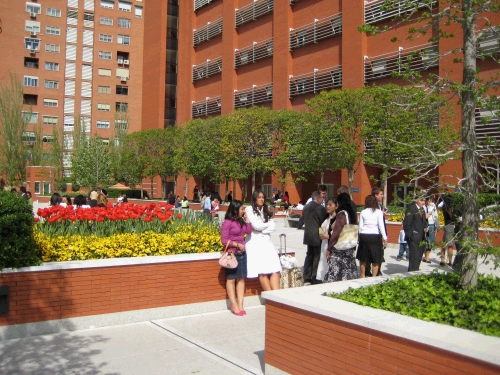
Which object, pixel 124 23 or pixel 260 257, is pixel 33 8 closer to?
pixel 124 23

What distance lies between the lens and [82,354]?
236 inches

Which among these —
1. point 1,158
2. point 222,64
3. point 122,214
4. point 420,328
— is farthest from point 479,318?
point 1,158

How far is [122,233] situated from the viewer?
8938 millimetres

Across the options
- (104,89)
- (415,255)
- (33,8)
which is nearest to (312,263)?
(415,255)

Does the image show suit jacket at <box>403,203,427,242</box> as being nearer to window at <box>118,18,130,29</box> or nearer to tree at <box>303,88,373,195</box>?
tree at <box>303,88,373,195</box>

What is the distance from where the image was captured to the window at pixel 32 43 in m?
64.9

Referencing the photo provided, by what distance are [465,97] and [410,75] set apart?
621 mm

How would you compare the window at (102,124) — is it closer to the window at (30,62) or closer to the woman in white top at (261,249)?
the window at (30,62)

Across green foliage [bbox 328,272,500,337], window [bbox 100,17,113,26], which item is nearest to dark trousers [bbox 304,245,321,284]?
green foliage [bbox 328,272,500,337]

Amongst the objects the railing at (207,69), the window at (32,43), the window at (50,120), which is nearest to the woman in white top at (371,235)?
the railing at (207,69)

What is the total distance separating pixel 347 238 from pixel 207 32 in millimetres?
42794

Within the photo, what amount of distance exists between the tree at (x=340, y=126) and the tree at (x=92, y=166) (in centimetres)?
2881

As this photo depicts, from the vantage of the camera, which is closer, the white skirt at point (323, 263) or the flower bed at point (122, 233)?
the flower bed at point (122, 233)

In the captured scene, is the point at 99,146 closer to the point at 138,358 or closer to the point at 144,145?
the point at 144,145
